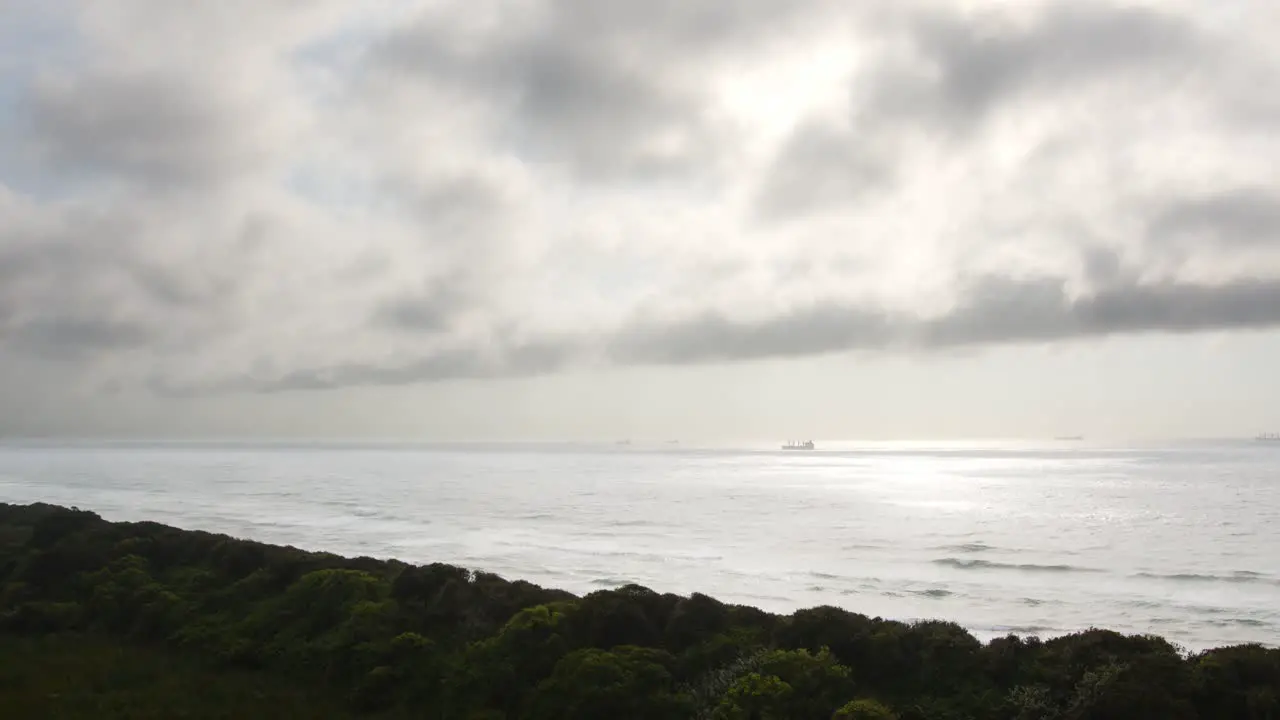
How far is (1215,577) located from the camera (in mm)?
46562

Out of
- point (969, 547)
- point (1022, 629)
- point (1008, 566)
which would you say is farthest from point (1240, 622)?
point (969, 547)

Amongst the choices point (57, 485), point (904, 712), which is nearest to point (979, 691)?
point (904, 712)

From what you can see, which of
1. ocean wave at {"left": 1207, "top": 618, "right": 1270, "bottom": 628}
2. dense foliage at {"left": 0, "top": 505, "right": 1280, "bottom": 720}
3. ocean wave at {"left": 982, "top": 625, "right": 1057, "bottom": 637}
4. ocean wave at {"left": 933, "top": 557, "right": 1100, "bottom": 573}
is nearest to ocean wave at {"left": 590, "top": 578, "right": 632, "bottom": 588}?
ocean wave at {"left": 982, "top": 625, "right": 1057, "bottom": 637}

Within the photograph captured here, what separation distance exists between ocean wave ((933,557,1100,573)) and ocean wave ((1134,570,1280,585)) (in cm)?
354

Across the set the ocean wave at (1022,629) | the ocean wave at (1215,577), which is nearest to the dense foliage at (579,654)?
the ocean wave at (1022,629)

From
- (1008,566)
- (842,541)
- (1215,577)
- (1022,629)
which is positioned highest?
(1022,629)

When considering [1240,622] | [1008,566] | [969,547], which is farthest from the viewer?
[969,547]

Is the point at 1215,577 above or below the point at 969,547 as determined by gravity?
above

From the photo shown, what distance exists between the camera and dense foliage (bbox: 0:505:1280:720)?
13344mm

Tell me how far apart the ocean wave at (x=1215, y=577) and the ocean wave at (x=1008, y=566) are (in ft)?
11.6

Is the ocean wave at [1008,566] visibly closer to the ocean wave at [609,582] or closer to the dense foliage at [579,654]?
the ocean wave at [609,582]

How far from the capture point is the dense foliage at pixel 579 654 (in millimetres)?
13344

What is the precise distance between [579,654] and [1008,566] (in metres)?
43.8

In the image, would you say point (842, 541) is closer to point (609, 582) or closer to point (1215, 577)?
point (1215, 577)
